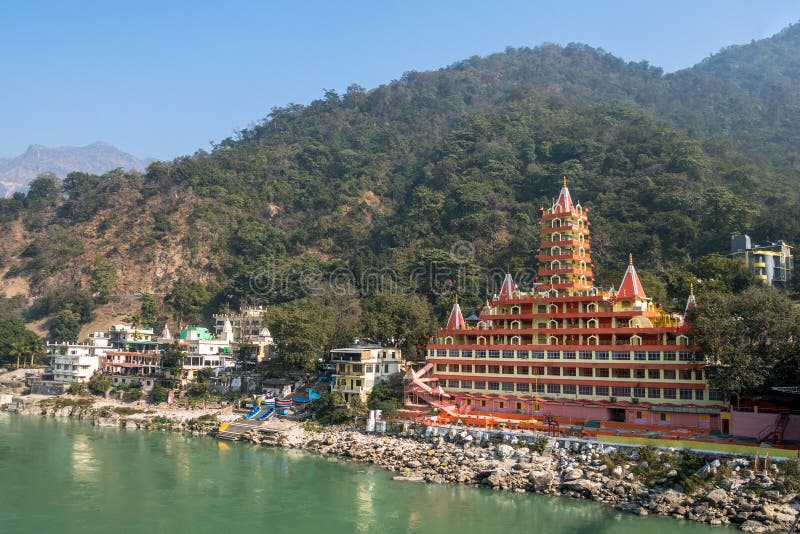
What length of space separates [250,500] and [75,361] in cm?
3758

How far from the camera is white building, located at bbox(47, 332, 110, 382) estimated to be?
59925 mm

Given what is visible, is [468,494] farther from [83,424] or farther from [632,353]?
[83,424]

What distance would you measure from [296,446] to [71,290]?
179 ft

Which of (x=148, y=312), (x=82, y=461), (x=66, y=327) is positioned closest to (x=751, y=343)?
(x=82, y=461)

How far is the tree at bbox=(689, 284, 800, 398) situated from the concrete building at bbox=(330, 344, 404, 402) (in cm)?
2130

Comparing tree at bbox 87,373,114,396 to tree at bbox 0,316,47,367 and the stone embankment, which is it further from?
the stone embankment

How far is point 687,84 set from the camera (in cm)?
14500

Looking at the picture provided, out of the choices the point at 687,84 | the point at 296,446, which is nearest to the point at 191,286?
the point at 296,446

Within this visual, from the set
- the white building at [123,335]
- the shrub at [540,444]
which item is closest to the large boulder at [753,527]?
the shrub at [540,444]

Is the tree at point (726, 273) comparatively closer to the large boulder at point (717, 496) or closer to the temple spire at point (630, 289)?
the temple spire at point (630, 289)

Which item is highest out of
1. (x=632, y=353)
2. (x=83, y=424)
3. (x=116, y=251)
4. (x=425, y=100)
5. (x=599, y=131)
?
(x=425, y=100)

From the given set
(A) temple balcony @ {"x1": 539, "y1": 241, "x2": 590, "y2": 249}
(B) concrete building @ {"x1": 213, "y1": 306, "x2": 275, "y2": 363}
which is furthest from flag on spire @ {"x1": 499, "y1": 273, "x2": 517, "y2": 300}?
(B) concrete building @ {"x1": 213, "y1": 306, "x2": 275, "y2": 363}

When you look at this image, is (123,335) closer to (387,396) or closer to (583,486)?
(387,396)

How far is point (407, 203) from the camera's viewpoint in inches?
3787
